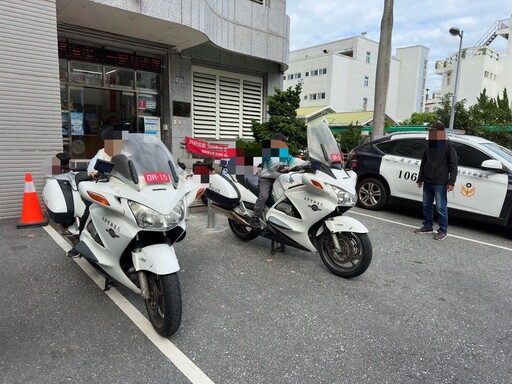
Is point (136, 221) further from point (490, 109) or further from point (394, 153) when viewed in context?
point (490, 109)

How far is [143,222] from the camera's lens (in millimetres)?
2906

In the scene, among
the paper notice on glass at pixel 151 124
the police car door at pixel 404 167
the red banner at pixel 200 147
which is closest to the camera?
the police car door at pixel 404 167

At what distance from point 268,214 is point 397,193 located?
3.99m

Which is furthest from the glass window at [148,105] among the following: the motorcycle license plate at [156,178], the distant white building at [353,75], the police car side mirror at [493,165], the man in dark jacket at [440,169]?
the distant white building at [353,75]

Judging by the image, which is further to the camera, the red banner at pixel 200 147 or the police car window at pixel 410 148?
the red banner at pixel 200 147

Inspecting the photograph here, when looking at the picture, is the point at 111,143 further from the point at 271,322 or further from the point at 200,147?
the point at 200,147

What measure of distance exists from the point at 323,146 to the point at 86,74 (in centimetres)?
844

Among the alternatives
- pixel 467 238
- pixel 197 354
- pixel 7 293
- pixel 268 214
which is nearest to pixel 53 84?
pixel 7 293

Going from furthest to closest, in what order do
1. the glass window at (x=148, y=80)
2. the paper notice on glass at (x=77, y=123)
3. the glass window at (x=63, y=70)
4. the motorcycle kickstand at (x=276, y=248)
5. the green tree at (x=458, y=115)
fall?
the green tree at (x=458, y=115) < the glass window at (x=148, y=80) < the paper notice on glass at (x=77, y=123) < the glass window at (x=63, y=70) < the motorcycle kickstand at (x=276, y=248)

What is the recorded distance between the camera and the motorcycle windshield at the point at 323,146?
4465mm

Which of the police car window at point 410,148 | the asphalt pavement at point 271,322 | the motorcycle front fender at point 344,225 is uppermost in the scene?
the police car window at point 410,148

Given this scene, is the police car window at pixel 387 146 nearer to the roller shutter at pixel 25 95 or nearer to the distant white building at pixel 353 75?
the roller shutter at pixel 25 95

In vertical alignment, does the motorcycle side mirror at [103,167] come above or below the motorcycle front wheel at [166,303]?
above

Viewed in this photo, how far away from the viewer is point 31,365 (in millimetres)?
2670
